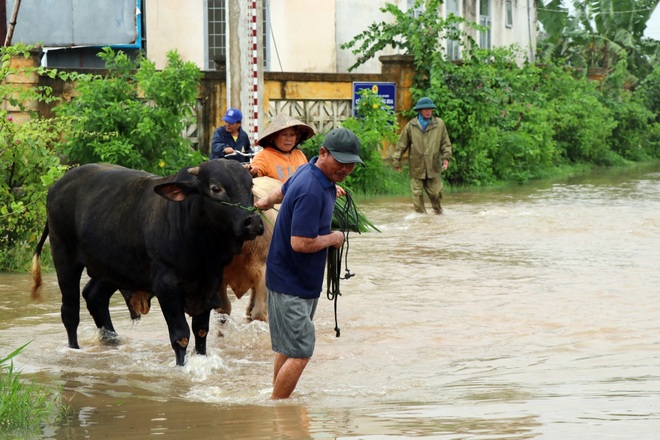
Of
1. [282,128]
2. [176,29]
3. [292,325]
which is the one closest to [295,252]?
[292,325]

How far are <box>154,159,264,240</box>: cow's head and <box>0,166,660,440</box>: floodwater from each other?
1.06 metres

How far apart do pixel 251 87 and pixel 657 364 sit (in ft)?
27.8

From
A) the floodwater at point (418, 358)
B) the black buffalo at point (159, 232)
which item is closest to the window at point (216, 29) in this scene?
the floodwater at point (418, 358)

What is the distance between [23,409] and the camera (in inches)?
245

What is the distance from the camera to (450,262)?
13.2m

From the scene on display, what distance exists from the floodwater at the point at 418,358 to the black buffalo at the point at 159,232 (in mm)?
425

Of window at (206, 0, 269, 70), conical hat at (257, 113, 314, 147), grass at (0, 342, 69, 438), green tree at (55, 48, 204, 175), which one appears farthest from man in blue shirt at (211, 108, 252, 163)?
window at (206, 0, 269, 70)

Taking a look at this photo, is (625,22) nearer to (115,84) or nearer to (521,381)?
(115,84)

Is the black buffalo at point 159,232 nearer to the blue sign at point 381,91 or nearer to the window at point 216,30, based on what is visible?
the blue sign at point 381,91

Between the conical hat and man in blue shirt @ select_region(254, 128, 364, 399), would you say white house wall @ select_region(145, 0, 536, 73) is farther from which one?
man in blue shirt @ select_region(254, 128, 364, 399)

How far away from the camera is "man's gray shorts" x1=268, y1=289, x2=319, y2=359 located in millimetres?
6691

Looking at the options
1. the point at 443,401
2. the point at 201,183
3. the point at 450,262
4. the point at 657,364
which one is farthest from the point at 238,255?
the point at 450,262

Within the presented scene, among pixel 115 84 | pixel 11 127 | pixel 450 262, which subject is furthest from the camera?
pixel 115 84

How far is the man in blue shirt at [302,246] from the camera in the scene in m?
6.51
